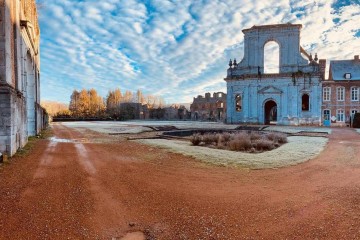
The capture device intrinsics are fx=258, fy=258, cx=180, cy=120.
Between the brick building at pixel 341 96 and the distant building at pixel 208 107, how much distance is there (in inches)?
929

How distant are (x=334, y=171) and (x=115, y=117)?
168 ft

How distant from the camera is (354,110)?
37.7m

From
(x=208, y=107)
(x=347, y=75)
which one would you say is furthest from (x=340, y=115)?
(x=208, y=107)

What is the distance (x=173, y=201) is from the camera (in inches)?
193

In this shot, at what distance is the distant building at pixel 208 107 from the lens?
60.4 metres

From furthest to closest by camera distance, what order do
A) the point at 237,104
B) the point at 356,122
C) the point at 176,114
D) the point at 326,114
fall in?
1. the point at 176,114
2. the point at 237,104
3. the point at 326,114
4. the point at 356,122

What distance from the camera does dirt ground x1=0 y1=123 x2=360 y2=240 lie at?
3766mm

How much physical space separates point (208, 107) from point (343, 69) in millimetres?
30616

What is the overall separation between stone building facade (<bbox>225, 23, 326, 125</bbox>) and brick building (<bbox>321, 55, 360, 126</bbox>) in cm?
358

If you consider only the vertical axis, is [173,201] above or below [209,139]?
below

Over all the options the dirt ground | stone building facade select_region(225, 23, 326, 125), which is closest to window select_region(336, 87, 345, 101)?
stone building facade select_region(225, 23, 326, 125)

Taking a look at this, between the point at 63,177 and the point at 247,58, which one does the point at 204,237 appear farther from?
the point at 247,58

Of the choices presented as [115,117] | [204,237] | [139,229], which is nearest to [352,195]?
[204,237]

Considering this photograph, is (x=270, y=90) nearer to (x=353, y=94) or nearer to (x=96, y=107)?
(x=353, y=94)
